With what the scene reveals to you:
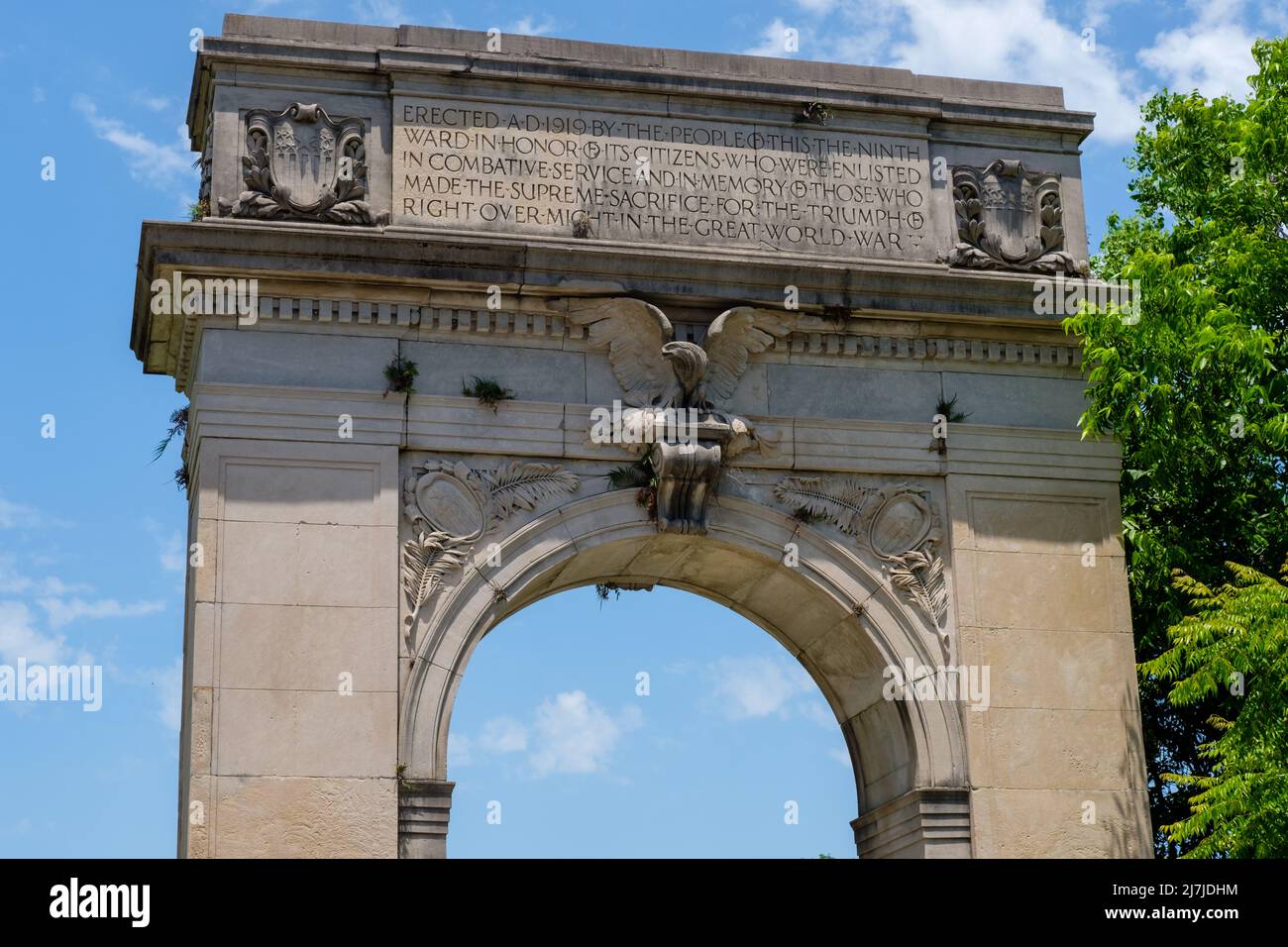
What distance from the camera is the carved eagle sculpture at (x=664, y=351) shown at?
20500 millimetres

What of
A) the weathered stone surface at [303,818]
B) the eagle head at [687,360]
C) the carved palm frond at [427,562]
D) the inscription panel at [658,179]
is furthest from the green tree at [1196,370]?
the weathered stone surface at [303,818]

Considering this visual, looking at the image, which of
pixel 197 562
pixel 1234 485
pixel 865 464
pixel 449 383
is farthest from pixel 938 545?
pixel 197 562

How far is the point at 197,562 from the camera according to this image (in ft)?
63.6

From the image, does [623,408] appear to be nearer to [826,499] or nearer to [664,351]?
[664,351]

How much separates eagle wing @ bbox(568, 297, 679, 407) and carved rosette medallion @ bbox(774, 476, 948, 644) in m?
1.48

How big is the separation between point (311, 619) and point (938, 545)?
5950 mm

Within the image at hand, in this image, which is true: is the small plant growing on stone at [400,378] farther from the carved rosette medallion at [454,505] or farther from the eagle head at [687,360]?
the eagle head at [687,360]

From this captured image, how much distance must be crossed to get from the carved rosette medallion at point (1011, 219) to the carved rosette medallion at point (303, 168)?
19.0 ft

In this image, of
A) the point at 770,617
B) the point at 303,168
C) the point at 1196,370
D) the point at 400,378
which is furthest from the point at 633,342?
the point at 1196,370

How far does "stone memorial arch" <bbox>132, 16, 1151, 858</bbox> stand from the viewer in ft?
63.8

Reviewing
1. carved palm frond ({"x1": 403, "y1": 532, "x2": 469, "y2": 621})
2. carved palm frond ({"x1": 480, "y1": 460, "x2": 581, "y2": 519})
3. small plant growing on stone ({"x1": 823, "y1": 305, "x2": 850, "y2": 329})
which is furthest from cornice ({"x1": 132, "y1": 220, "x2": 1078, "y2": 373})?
carved palm frond ({"x1": 403, "y1": 532, "x2": 469, "y2": 621})

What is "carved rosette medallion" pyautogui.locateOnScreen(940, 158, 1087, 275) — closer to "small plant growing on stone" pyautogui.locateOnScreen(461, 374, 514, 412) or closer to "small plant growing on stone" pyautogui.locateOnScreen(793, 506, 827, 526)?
"small plant growing on stone" pyautogui.locateOnScreen(793, 506, 827, 526)

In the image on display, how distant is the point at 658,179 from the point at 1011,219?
3.62 metres
